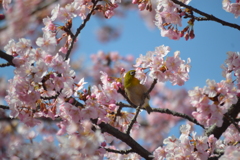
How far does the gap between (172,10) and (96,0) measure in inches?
40.0

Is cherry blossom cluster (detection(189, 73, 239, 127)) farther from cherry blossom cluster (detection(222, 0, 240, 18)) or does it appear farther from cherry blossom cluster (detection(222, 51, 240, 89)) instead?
cherry blossom cluster (detection(222, 0, 240, 18))

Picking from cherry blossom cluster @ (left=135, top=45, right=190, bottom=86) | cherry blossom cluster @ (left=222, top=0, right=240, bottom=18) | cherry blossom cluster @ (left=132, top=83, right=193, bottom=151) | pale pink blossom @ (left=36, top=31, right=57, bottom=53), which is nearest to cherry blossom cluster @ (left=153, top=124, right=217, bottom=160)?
cherry blossom cluster @ (left=135, top=45, right=190, bottom=86)

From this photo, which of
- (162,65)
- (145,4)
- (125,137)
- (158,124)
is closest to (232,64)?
(162,65)

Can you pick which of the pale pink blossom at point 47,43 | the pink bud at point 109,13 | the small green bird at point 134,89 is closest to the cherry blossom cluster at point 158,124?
the small green bird at point 134,89

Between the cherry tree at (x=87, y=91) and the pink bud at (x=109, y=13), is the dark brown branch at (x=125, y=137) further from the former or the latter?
the pink bud at (x=109, y=13)

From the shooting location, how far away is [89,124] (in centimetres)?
265

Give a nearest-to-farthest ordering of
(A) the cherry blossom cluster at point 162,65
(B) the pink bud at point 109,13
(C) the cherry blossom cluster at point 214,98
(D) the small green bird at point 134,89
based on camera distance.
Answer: (C) the cherry blossom cluster at point 214,98
(A) the cherry blossom cluster at point 162,65
(B) the pink bud at point 109,13
(D) the small green bird at point 134,89

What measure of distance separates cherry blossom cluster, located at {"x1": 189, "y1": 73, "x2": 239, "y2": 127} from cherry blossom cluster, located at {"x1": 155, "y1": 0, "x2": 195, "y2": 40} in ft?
2.67

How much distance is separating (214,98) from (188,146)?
0.66 meters

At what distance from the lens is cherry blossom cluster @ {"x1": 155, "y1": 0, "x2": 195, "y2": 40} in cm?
298

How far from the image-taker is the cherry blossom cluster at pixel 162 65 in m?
2.69

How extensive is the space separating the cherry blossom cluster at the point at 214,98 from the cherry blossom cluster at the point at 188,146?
405mm

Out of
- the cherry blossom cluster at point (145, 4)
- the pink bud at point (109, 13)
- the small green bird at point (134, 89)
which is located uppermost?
the pink bud at point (109, 13)

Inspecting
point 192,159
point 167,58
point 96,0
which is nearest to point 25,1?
point 96,0
